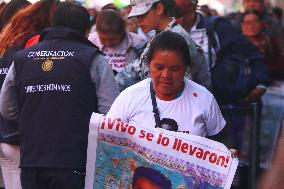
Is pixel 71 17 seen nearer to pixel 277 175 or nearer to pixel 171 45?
Answer: pixel 171 45

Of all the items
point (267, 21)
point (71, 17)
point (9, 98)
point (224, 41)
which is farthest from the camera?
point (267, 21)

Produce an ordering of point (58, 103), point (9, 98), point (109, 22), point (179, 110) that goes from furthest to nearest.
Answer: point (109, 22) → point (9, 98) → point (58, 103) → point (179, 110)

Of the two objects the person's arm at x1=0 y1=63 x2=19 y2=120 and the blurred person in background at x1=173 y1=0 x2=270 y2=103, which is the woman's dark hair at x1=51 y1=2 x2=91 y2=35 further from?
the blurred person in background at x1=173 y1=0 x2=270 y2=103

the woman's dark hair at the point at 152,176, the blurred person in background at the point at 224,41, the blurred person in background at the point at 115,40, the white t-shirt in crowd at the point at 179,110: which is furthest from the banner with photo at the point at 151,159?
the blurred person in background at the point at 115,40

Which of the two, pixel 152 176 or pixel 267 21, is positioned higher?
pixel 267 21

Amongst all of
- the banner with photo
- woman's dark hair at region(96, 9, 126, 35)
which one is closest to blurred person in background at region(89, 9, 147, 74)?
woman's dark hair at region(96, 9, 126, 35)

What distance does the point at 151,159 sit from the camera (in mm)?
4367

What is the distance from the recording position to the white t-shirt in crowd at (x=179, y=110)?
4480 mm

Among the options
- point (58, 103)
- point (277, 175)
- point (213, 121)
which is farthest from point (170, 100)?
point (277, 175)

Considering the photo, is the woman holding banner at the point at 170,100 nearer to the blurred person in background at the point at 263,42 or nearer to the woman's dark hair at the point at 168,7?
the woman's dark hair at the point at 168,7

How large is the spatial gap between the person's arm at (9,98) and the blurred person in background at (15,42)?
165mm

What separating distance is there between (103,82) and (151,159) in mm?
842

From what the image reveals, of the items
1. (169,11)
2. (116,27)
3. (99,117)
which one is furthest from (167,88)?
(116,27)

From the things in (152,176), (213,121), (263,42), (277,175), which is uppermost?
(263,42)
